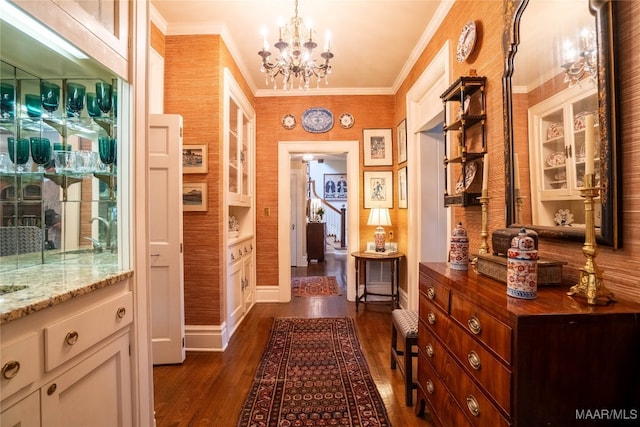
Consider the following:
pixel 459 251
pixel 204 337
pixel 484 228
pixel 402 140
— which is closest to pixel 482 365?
pixel 459 251

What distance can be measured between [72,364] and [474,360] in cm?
142

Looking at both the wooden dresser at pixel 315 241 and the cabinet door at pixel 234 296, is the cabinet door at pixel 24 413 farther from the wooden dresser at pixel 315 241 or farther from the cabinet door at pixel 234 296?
Result: the wooden dresser at pixel 315 241

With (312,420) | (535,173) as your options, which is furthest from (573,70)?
(312,420)

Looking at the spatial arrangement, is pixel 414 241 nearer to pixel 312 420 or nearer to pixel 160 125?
pixel 312 420

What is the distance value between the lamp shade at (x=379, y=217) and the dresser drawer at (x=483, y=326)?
8.02 feet

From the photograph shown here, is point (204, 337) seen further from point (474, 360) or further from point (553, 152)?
point (553, 152)

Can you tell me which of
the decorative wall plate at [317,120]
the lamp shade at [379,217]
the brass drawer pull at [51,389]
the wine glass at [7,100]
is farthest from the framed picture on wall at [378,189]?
the brass drawer pull at [51,389]

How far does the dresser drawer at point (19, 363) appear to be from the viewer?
0.78m

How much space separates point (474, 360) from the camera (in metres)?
1.11

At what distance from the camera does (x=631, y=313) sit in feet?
2.74

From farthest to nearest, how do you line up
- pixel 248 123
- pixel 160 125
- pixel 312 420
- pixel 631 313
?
pixel 248 123 < pixel 160 125 < pixel 312 420 < pixel 631 313

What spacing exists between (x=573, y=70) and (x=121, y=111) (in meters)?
1.92

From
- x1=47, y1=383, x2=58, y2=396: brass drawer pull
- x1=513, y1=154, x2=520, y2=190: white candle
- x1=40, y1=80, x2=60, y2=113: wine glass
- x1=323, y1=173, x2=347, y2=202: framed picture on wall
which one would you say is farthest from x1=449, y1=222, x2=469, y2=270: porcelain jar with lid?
x1=323, y1=173, x2=347, y2=202: framed picture on wall

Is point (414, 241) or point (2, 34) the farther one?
point (414, 241)
